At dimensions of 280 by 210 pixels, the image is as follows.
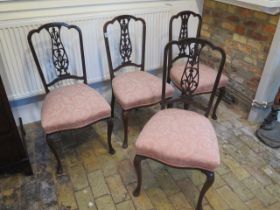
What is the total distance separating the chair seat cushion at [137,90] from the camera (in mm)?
1842

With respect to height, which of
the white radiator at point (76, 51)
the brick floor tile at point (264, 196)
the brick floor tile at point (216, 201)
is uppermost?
the white radiator at point (76, 51)

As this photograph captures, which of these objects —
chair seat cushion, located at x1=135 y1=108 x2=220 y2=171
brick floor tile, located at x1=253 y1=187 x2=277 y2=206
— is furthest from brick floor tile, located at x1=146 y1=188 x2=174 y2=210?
brick floor tile, located at x1=253 y1=187 x2=277 y2=206

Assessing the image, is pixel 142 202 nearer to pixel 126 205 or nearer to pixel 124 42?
pixel 126 205

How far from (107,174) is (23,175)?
601 mm

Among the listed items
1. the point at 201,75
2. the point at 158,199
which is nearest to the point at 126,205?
the point at 158,199

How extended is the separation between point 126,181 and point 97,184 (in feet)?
0.66

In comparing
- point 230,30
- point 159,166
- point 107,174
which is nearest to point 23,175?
point 107,174

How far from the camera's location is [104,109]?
1704 millimetres

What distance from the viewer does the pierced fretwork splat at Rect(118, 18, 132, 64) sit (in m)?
2.03

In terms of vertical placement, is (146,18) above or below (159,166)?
above

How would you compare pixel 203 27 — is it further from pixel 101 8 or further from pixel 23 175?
pixel 23 175

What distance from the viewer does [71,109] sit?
164 centimetres

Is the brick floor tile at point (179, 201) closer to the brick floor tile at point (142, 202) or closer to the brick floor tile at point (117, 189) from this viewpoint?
the brick floor tile at point (142, 202)

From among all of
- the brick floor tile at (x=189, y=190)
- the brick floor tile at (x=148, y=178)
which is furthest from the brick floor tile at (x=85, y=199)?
the brick floor tile at (x=189, y=190)
